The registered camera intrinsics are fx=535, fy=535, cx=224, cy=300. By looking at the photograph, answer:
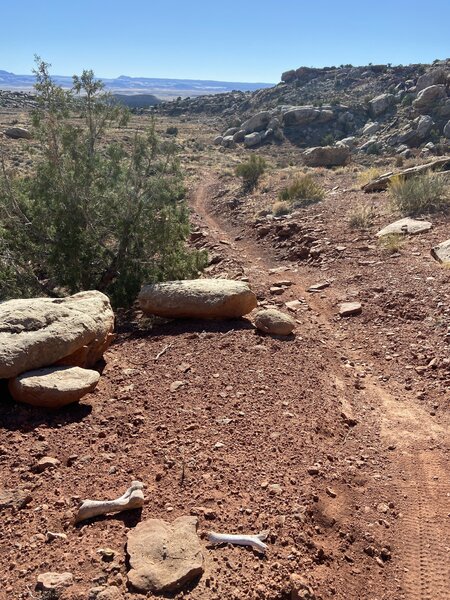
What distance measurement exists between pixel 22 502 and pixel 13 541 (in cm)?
40

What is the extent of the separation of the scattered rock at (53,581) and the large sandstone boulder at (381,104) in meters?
46.9

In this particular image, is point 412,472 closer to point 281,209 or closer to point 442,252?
point 442,252

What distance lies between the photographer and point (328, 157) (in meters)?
28.7

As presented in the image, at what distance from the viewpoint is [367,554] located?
13.1 feet

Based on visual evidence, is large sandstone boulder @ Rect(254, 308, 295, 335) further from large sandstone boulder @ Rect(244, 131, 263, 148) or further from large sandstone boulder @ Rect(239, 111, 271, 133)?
large sandstone boulder @ Rect(239, 111, 271, 133)

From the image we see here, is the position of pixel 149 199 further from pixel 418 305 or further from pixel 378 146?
pixel 378 146

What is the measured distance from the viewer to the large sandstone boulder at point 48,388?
5.20m

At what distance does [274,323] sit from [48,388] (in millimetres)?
3415

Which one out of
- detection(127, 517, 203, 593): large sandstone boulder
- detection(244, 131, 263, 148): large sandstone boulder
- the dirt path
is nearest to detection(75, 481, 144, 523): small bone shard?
detection(127, 517, 203, 593): large sandstone boulder

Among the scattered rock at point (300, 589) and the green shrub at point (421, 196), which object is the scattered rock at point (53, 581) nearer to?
the scattered rock at point (300, 589)

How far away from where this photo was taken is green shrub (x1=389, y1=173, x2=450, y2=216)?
13625 millimetres

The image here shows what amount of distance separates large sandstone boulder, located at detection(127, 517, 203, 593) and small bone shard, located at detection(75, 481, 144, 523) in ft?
0.65

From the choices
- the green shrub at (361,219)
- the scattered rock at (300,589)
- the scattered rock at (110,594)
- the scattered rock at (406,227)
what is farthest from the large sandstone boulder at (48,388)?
the green shrub at (361,219)

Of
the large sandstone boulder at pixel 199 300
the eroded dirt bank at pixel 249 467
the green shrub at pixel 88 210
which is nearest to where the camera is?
the eroded dirt bank at pixel 249 467
